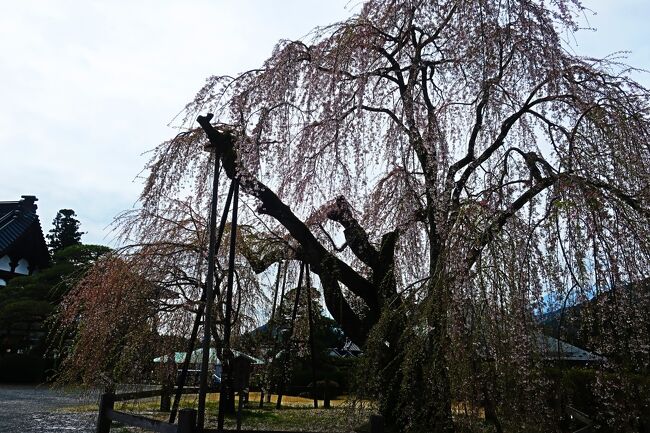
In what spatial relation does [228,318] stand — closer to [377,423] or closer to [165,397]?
[377,423]

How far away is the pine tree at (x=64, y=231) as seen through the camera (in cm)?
2178

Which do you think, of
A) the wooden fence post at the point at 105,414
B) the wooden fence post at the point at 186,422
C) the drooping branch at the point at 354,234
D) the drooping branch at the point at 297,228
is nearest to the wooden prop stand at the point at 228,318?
the drooping branch at the point at 297,228

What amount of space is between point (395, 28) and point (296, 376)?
1317 cm

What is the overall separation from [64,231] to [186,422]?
20.9 metres

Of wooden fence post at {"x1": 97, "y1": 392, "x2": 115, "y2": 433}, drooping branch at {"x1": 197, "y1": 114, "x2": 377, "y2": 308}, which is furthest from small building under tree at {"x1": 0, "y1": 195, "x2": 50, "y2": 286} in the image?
drooping branch at {"x1": 197, "y1": 114, "x2": 377, "y2": 308}

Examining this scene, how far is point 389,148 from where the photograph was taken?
4.96 m

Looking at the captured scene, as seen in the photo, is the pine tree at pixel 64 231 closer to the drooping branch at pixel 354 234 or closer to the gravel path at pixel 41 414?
the gravel path at pixel 41 414

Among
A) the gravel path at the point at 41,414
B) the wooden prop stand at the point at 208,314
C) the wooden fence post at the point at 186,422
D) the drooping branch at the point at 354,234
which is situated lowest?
the gravel path at the point at 41,414

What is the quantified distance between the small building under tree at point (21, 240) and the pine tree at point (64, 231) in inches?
121

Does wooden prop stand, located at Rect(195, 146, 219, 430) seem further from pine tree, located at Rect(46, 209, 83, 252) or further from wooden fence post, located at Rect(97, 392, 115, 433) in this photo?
pine tree, located at Rect(46, 209, 83, 252)

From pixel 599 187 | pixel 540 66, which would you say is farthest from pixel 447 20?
pixel 599 187

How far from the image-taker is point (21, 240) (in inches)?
692

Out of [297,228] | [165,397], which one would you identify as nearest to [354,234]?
[297,228]

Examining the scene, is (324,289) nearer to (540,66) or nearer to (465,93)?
(465,93)
